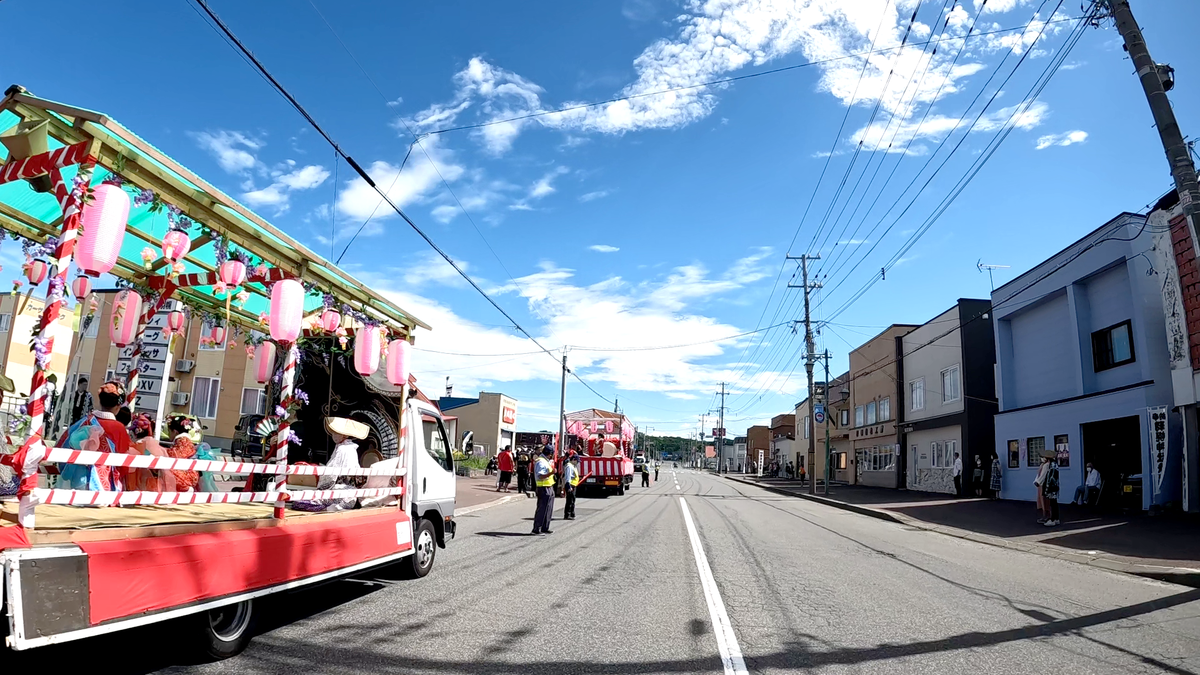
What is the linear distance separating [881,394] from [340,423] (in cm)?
3582

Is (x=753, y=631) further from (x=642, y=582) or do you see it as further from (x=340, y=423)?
(x=340, y=423)

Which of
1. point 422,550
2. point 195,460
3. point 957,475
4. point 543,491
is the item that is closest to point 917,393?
point 957,475

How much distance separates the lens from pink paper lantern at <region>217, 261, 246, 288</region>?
650 cm

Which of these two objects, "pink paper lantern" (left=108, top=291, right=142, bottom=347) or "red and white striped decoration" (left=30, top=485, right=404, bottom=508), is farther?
"pink paper lantern" (left=108, top=291, right=142, bottom=347)

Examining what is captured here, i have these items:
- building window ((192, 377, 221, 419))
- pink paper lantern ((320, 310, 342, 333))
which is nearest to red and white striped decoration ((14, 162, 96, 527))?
pink paper lantern ((320, 310, 342, 333))

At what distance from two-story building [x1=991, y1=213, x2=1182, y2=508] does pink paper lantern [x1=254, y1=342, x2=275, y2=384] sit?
18.9m

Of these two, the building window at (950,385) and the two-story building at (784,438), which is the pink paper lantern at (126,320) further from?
the two-story building at (784,438)

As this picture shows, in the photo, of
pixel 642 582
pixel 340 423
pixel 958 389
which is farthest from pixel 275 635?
pixel 958 389

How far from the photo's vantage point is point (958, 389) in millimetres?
28938

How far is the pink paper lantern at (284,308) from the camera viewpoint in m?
6.51

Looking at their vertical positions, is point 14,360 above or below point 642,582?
above

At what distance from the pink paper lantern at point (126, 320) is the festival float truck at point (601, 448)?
1793 centimetres

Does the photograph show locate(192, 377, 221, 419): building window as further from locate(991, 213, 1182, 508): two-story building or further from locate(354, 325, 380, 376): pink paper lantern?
locate(991, 213, 1182, 508): two-story building

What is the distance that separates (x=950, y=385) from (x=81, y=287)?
3091 centimetres
